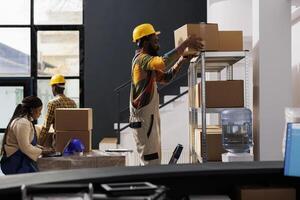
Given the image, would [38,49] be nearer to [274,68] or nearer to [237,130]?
[237,130]

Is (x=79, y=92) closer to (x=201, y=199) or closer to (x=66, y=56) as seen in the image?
(x=66, y=56)

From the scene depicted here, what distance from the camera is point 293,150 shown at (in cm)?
180

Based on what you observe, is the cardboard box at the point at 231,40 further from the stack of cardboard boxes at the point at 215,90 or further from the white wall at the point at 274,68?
→ the white wall at the point at 274,68

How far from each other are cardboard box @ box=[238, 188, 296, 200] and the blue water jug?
1.93 metres

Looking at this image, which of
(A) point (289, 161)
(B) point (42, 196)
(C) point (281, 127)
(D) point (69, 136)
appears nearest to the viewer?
(B) point (42, 196)

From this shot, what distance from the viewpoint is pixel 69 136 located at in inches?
191

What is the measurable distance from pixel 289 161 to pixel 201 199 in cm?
37

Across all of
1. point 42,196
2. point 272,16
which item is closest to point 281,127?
→ point 272,16

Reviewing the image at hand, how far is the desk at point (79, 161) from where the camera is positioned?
13.7 feet

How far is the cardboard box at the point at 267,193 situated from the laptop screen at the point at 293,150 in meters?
0.13

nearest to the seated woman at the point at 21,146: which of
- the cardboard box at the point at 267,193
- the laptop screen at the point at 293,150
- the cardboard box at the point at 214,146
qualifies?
the cardboard box at the point at 214,146

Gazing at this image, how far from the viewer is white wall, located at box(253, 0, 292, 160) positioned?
3.75 meters

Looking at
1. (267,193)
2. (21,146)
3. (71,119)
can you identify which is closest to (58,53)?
(71,119)

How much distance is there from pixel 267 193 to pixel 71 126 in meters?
3.25
